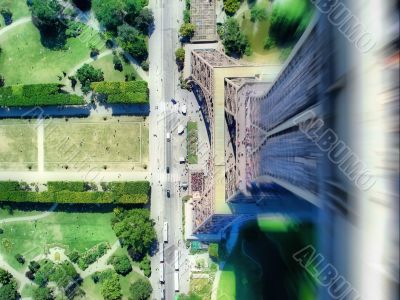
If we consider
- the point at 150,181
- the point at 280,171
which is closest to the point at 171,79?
the point at 150,181

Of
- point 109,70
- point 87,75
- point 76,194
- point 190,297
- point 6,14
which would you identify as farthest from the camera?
point 6,14

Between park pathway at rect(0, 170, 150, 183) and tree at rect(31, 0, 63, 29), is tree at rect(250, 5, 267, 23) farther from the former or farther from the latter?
tree at rect(31, 0, 63, 29)

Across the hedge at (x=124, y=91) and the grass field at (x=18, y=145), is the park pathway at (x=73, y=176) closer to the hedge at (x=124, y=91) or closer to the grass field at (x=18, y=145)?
the grass field at (x=18, y=145)

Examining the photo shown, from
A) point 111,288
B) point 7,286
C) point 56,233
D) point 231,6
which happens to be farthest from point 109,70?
point 7,286

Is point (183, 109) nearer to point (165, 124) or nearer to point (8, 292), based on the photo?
point (165, 124)

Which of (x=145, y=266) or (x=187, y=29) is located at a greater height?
(x=187, y=29)

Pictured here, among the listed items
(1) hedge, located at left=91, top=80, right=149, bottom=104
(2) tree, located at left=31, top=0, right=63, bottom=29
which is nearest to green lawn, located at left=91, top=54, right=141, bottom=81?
(1) hedge, located at left=91, top=80, right=149, bottom=104

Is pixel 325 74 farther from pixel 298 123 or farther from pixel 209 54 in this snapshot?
pixel 209 54
